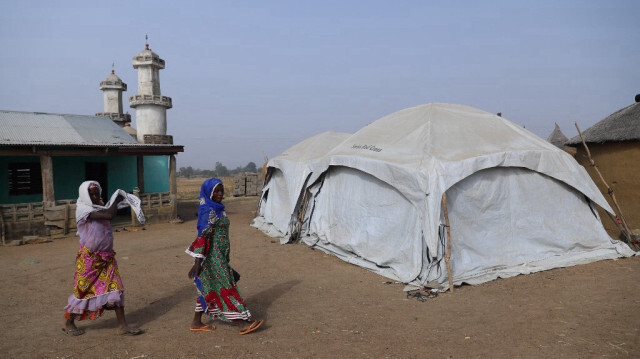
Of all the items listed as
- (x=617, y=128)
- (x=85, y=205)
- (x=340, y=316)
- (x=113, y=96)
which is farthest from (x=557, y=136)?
(x=113, y=96)

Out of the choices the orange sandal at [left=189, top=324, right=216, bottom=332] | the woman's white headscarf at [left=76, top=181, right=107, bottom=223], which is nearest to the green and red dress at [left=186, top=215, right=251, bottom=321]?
the orange sandal at [left=189, top=324, right=216, bottom=332]

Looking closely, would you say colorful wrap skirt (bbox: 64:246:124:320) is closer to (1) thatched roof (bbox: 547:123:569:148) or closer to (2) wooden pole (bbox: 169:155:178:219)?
(2) wooden pole (bbox: 169:155:178:219)

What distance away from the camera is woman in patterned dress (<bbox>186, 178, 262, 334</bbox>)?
409cm

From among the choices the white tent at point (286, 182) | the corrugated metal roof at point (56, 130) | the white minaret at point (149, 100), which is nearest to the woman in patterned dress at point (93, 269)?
the white tent at point (286, 182)

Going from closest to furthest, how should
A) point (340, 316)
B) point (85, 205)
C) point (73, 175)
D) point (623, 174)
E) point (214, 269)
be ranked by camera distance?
1. point (85, 205)
2. point (214, 269)
3. point (340, 316)
4. point (623, 174)
5. point (73, 175)

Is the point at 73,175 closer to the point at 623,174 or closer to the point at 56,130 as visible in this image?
the point at 56,130

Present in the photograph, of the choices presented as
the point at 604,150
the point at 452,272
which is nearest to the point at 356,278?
the point at 452,272

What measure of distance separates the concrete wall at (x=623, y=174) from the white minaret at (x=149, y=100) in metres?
13.4

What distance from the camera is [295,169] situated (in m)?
10.1

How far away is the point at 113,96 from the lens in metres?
17.6

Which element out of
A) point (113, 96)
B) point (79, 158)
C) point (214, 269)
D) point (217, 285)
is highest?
point (113, 96)

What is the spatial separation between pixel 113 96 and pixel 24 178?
6.35 meters

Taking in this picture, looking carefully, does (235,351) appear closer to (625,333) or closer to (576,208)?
(625,333)

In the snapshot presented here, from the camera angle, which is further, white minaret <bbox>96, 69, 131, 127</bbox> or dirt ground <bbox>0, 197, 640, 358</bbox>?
white minaret <bbox>96, 69, 131, 127</bbox>
